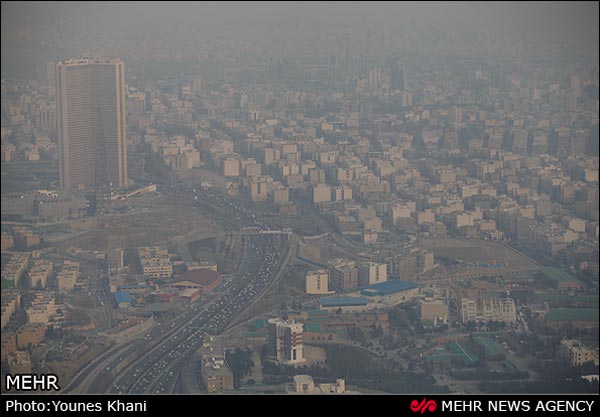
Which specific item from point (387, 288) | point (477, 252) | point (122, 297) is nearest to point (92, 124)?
point (122, 297)

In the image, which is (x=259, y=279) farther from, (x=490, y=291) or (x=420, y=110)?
(x=420, y=110)

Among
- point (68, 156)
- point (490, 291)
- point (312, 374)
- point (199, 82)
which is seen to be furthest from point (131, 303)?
point (199, 82)

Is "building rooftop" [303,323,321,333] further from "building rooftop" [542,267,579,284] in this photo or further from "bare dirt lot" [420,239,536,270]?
"building rooftop" [542,267,579,284]
